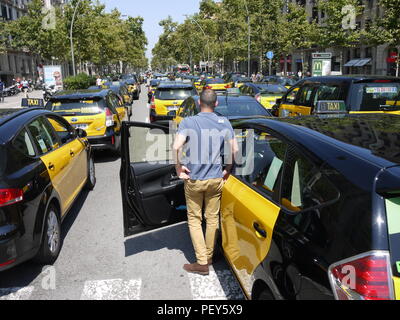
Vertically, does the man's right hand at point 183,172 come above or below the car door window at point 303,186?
below

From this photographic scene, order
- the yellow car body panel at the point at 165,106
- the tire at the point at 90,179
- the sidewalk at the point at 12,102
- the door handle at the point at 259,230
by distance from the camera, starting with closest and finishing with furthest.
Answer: the door handle at the point at 259,230
the tire at the point at 90,179
the yellow car body panel at the point at 165,106
the sidewalk at the point at 12,102

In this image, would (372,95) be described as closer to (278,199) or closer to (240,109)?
(240,109)

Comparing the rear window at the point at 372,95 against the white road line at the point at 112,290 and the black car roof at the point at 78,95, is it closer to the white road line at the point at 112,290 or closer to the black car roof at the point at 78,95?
the white road line at the point at 112,290

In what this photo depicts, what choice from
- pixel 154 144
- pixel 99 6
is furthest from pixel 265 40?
pixel 154 144

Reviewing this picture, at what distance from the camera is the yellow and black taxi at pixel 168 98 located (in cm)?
1378

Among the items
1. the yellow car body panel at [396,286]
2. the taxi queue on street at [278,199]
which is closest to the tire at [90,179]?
the taxi queue on street at [278,199]

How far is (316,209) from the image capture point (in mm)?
2242

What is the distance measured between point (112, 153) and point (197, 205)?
7.33 m

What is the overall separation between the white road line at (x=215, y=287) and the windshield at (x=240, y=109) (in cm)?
445

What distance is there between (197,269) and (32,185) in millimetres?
1859

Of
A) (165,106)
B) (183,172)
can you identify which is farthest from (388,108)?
(165,106)

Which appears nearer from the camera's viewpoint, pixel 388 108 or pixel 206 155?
pixel 206 155

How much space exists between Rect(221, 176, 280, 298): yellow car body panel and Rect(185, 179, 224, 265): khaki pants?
0.11 meters

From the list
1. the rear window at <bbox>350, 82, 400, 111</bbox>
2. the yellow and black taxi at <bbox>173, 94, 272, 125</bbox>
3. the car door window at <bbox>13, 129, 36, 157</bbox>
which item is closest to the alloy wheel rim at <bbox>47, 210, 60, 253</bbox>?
the car door window at <bbox>13, 129, 36, 157</bbox>
